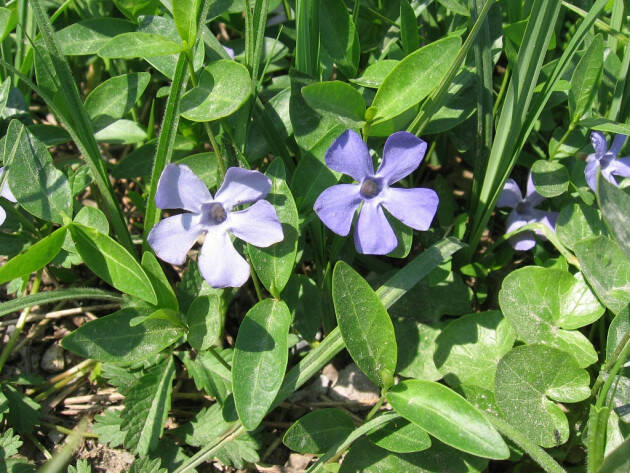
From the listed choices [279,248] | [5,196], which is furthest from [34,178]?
[279,248]

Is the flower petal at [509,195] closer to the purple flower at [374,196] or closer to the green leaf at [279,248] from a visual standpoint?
the purple flower at [374,196]

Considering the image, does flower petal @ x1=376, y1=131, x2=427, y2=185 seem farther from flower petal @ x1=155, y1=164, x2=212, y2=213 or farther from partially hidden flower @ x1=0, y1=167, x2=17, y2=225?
partially hidden flower @ x1=0, y1=167, x2=17, y2=225

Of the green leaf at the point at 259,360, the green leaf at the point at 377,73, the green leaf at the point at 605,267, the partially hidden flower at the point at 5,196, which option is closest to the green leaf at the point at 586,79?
the green leaf at the point at 605,267

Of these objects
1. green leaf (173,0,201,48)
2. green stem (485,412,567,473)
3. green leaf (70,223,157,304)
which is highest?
green leaf (173,0,201,48)

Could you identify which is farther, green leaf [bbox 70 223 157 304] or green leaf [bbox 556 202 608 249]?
green leaf [bbox 556 202 608 249]

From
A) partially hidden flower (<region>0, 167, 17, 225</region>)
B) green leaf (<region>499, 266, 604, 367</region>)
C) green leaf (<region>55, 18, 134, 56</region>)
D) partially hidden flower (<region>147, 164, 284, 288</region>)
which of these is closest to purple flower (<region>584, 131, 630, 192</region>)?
green leaf (<region>499, 266, 604, 367</region>)

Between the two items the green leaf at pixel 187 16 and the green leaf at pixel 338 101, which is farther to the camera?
the green leaf at pixel 338 101
